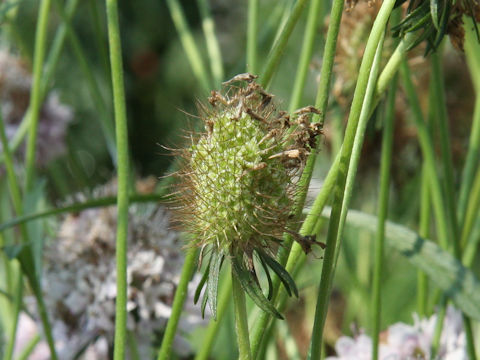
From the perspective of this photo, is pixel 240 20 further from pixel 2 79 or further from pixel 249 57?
pixel 249 57

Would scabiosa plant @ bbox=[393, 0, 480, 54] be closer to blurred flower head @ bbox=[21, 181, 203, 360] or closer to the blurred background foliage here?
the blurred background foliage

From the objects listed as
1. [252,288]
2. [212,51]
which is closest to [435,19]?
[252,288]

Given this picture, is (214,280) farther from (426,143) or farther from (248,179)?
(426,143)

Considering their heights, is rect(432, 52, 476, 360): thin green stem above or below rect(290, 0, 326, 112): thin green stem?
below

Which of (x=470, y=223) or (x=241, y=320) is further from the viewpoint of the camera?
(x=470, y=223)

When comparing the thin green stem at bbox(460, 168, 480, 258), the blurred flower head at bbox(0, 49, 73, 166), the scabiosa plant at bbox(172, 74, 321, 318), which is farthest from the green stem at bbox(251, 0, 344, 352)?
the blurred flower head at bbox(0, 49, 73, 166)

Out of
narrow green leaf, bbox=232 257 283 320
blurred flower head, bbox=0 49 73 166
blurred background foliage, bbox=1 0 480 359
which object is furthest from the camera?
blurred flower head, bbox=0 49 73 166

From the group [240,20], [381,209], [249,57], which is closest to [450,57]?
[249,57]

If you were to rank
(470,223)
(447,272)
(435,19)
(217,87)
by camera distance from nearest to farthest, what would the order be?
1. (435,19)
2. (447,272)
3. (470,223)
4. (217,87)
